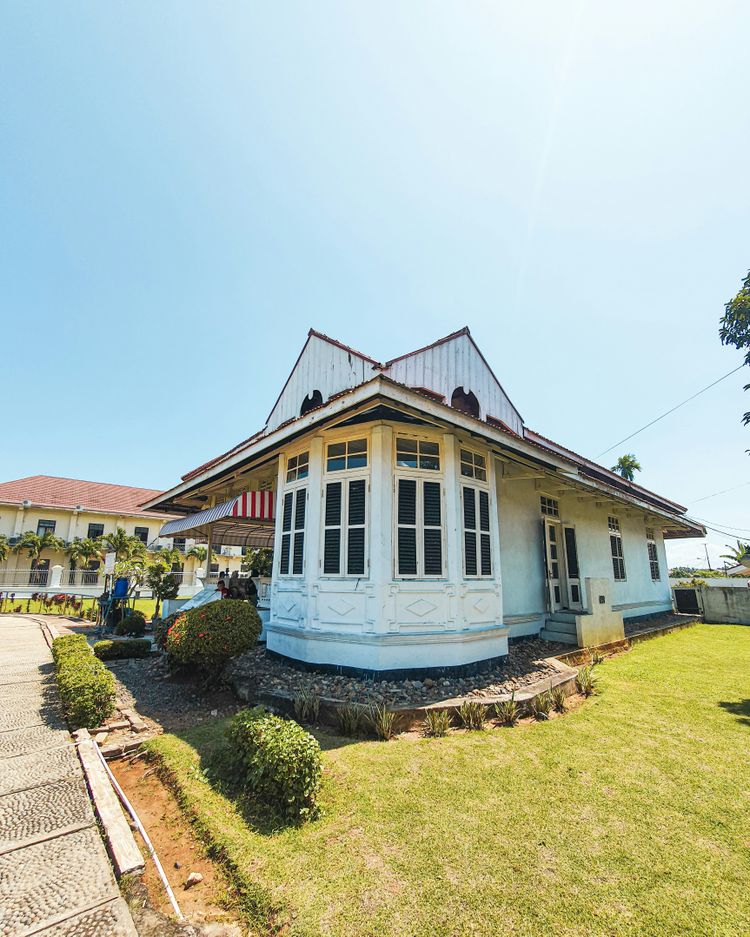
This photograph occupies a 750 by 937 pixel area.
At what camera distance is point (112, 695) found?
535cm

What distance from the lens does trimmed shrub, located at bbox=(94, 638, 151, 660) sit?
901 cm

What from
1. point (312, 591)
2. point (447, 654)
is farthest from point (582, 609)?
point (312, 591)

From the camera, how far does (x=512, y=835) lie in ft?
9.70

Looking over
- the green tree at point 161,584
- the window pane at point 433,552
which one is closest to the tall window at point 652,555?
the window pane at point 433,552

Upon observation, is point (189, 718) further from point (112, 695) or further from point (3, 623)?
point (3, 623)

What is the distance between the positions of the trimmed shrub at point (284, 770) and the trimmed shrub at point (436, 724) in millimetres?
1767

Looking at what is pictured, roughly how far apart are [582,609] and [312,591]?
7.28 meters

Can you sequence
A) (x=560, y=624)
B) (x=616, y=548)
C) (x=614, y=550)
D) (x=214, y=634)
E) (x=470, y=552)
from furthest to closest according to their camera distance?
(x=616, y=548) < (x=614, y=550) < (x=560, y=624) < (x=470, y=552) < (x=214, y=634)

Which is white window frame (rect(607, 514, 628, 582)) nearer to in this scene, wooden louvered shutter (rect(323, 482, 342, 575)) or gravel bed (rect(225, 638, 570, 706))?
gravel bed (rect(225, 638, 570, 706))

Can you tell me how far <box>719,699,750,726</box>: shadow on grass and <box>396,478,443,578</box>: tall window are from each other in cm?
404

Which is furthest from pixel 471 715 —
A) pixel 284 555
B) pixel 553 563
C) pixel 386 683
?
pixel 553 563

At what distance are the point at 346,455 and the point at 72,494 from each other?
38.0m

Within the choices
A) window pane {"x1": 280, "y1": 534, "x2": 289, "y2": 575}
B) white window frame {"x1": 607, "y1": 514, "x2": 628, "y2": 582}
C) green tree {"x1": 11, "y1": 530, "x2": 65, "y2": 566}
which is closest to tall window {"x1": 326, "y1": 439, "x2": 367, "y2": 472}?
window pane {"x1": 280, "y1": 534, "x2": 289, "y2": 575}

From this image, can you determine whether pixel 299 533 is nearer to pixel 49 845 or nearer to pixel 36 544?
pixel 49 845
